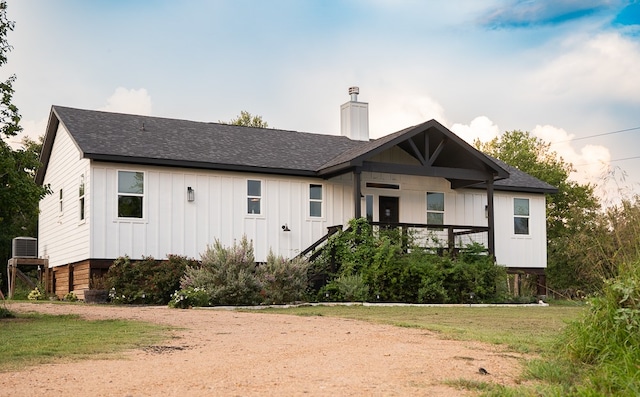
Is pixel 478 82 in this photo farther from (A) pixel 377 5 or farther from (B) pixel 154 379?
(B) pixel 154 379

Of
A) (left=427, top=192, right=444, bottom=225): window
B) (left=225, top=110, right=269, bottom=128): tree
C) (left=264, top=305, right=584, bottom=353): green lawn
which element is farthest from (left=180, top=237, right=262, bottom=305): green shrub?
(left=225, top=110, right=269, bottom=128): tree

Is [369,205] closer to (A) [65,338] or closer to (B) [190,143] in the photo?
(B) [190,143]

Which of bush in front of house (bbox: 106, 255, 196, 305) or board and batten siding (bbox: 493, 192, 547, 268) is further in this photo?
board and batten siding (bbox: 493, 192, 547, 268)

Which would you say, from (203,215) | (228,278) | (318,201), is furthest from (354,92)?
(228,278)

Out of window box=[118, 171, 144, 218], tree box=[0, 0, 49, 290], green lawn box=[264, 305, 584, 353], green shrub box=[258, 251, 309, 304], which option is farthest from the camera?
window box=[118, 171, 144, 218]

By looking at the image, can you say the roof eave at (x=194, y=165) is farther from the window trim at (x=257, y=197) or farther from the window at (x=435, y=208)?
the window at (x=435, y=208)

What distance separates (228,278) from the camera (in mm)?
16328

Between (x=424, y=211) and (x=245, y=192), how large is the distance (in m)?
5.85

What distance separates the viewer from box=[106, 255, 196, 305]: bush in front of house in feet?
59.6

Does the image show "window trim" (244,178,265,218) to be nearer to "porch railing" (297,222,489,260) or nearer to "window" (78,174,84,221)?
"porch railing" (297,222,489,260)

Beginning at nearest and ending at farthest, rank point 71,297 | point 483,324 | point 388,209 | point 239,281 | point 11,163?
point 483,324 < point 11,163 < point 239,281 < point 71,297 < point 388,209

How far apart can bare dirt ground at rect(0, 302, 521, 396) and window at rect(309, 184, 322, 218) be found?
40.0 ft

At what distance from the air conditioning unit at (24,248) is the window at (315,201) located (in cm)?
992

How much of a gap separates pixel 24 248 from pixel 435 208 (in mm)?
13360
